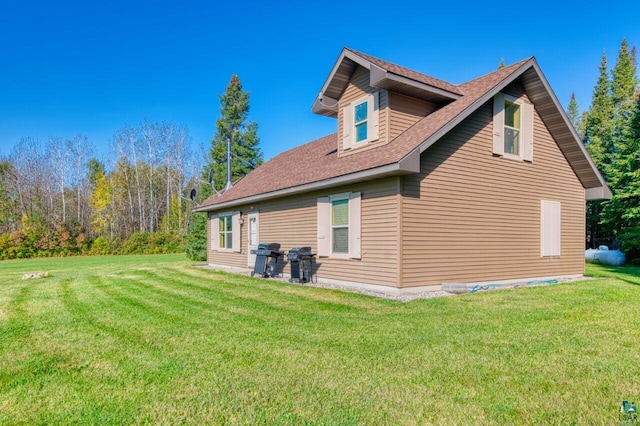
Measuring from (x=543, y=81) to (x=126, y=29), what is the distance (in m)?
14.6

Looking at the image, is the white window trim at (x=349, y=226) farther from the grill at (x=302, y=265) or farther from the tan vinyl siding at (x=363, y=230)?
the grill at (x=302, y=265)

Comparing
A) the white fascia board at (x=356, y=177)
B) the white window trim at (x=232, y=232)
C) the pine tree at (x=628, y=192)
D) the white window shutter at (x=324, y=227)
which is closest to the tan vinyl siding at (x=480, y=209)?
the white fascia board at (x=356, y=177)

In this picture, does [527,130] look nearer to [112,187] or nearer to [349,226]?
[349,226]

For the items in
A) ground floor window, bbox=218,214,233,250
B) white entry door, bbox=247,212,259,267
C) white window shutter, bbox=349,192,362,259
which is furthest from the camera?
ground floor window, bbox=218,214,233,250

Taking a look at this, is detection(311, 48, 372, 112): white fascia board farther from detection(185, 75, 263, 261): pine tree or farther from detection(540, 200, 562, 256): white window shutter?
detection(185, 75, 263, 261): pine tree

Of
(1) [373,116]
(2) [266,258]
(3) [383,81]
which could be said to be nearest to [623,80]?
(1) [373,116]

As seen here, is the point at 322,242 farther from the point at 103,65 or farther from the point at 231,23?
the point at 103,65

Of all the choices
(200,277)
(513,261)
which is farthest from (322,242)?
(513,261)

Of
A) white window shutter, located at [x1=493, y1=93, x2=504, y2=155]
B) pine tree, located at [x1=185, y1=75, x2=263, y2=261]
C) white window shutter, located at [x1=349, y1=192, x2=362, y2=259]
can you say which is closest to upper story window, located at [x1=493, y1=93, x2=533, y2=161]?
white window shutter, located at [x1=493, y1=93, x2=504, y2=155]

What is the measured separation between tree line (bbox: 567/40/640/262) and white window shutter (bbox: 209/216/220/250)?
16.5 m

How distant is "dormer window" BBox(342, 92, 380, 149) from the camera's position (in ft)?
Answer: 28.2

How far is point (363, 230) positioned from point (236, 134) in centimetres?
2490

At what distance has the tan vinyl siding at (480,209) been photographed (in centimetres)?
761

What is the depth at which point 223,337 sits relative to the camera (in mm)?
4422
